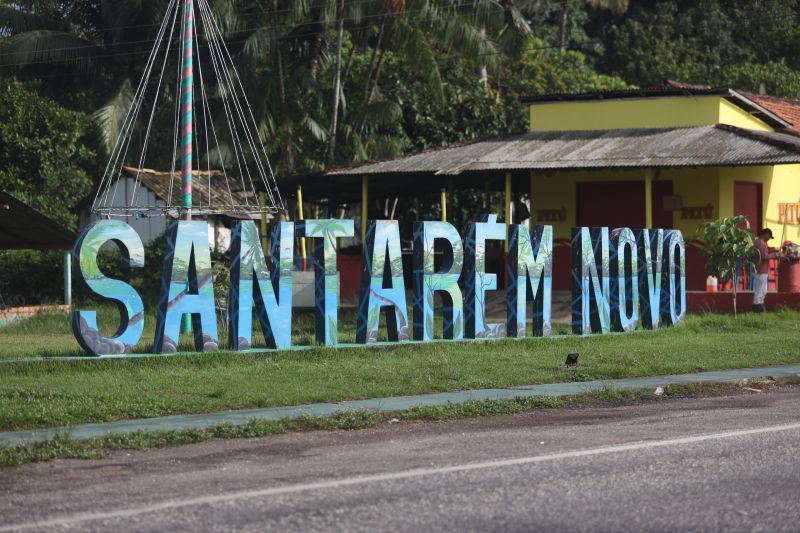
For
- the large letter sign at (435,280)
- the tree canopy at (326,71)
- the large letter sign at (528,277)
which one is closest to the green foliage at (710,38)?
the tree canopy at (326,71)

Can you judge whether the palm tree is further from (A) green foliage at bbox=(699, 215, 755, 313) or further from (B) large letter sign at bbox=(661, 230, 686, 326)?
(B) large letter sign at bbox=(661, 230, 686, 326)

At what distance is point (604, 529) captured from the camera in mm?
7125

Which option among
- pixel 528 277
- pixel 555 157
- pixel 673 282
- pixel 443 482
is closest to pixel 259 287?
pixel 528 277

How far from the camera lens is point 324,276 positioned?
17.4 metres

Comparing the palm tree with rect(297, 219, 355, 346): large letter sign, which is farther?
the palm tree

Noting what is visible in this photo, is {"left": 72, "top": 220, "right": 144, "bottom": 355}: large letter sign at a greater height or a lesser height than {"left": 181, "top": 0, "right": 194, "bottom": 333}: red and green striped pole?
lesser

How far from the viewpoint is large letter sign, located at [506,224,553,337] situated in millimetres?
19781

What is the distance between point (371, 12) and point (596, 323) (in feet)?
63.9

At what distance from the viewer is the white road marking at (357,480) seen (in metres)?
7.40

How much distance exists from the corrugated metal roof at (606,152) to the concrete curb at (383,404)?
10269mm

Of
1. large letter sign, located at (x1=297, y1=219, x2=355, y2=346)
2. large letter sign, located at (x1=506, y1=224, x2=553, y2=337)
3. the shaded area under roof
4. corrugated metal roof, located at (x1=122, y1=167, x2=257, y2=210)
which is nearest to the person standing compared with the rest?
large letter sign, located at (x1=506, y1=224, x2=553, y2=337)

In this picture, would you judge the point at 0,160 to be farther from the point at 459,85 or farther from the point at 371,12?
the point at 459,85

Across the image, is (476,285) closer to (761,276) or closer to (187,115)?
(187,115)

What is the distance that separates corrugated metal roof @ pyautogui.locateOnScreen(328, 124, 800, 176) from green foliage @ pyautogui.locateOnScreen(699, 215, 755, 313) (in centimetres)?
153
